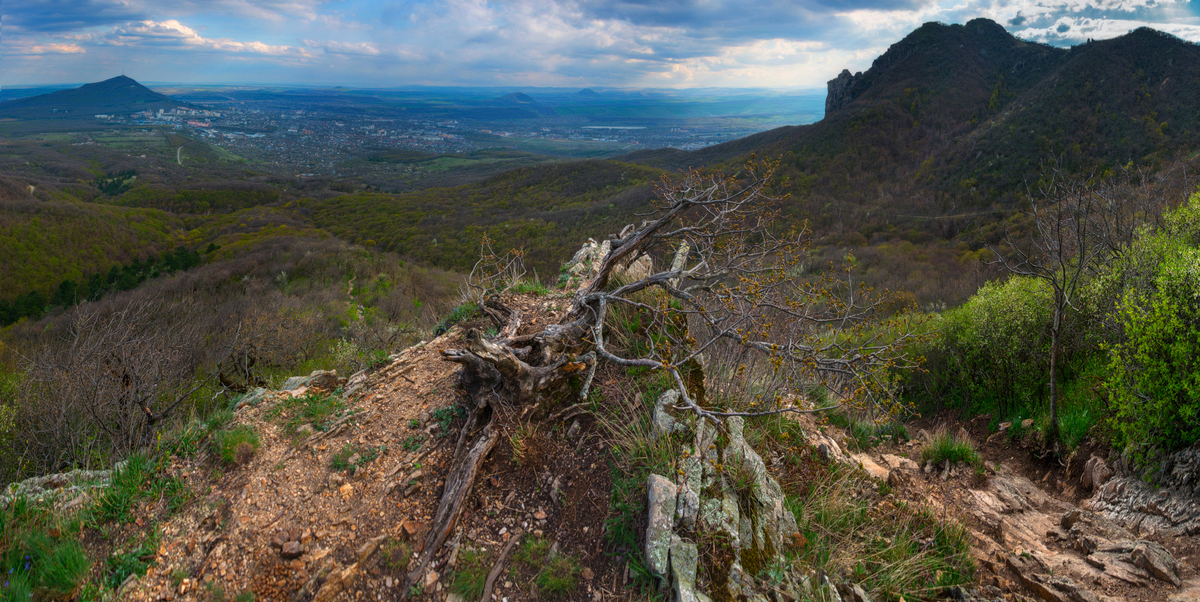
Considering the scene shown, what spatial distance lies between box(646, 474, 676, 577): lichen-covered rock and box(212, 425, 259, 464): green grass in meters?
3.66

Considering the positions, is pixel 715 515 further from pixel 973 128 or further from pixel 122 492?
pixel 973 128

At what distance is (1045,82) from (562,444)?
8048 centimetres

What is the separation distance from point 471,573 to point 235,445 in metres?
2.60

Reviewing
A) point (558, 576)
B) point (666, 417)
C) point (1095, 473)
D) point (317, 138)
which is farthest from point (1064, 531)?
point (317, 138)

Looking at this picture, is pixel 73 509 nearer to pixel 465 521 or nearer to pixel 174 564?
pixel 174 564

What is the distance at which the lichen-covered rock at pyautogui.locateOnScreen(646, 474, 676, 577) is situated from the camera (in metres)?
3.41

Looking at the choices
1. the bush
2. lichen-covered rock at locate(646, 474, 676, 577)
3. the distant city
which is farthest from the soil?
the distant city

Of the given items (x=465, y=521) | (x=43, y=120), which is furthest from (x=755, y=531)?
(x=43, y=120)

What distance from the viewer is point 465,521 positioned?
13.3 feet

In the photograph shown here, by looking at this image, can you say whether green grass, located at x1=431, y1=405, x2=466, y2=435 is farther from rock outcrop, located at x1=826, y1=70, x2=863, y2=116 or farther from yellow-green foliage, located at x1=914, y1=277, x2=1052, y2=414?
rock outcrop, located at x1=826, y1=70, x2=863, y2=116

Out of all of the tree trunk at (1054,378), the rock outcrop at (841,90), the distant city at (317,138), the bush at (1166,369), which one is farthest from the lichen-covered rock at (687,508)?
the distant city at (317,138)

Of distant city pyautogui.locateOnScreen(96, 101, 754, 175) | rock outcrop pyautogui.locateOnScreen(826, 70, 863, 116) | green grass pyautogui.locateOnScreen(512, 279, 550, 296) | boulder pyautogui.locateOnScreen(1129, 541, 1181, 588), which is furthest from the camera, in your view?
distant city pyautogui.locateOnScreen(96, 101, 754, 175)

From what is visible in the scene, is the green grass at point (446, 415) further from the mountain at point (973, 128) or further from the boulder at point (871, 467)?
the mountain at point (973, 128)

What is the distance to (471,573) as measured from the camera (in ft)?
11.9
